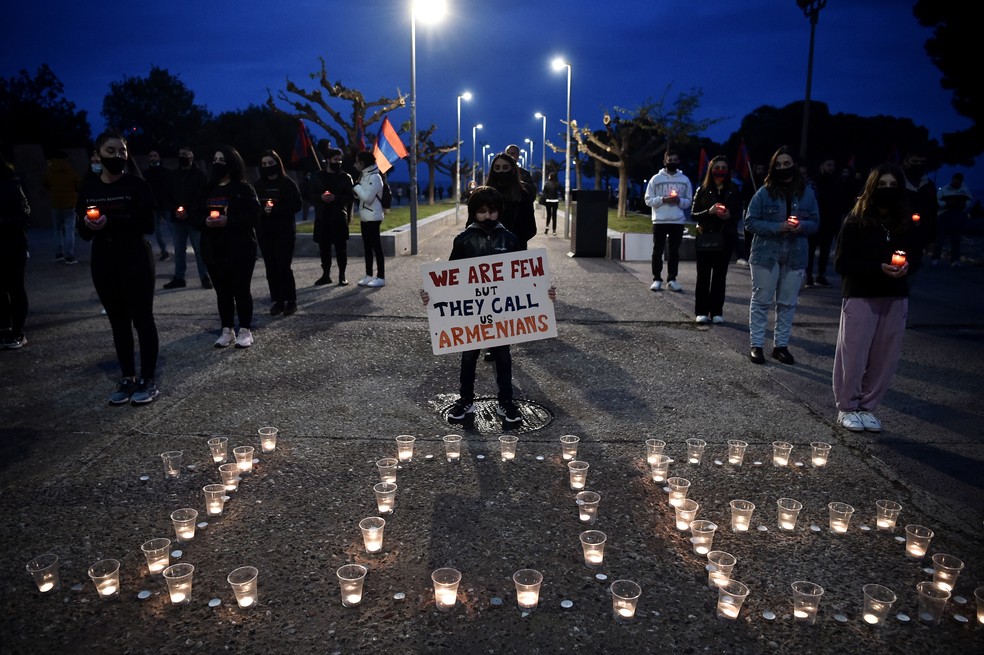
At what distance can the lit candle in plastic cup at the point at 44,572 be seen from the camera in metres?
3.13

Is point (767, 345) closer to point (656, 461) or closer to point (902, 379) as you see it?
point (902, 379)

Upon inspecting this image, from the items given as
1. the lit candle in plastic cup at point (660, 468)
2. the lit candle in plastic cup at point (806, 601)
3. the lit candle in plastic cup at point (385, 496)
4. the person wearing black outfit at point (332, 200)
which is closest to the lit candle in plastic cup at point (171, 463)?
the lit candle in plastic cup at point (385, 496)

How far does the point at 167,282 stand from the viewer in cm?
1198

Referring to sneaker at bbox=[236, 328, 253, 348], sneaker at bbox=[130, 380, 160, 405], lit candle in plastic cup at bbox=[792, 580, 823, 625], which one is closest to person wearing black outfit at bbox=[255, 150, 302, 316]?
sneaker at bbox=[236, 328, 253, 348]

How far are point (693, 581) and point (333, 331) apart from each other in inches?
240

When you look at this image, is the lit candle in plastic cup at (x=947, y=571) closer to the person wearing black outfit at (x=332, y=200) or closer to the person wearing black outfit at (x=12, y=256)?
the person wearing black outfit at (x=12, y=256)

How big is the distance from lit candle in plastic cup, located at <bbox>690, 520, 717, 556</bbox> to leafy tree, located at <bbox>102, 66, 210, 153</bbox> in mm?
76980

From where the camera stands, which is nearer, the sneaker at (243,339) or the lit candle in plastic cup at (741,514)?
the lit candle in plastic cup at (741,514)

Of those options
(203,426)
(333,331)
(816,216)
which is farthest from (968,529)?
(333,331)

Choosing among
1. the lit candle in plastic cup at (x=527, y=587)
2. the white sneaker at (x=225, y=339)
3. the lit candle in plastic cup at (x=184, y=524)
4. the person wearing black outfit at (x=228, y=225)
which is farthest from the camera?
the white sneaker at (x=225, y=339)

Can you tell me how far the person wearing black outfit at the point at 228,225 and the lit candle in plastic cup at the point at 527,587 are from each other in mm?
5250

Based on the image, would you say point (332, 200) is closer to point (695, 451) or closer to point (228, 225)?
point (228, 225)

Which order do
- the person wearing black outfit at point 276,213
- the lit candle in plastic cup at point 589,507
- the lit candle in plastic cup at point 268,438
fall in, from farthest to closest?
the person wearing black outfit at point 276,213 < the lit candle in plastic cup at point 268,438 < the lit candle in plastic cup at point 589,507

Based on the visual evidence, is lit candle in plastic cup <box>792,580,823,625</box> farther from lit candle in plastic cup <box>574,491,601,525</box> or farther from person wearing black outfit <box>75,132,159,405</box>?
person wearing black outfit <box>75,132,159,405</box>
